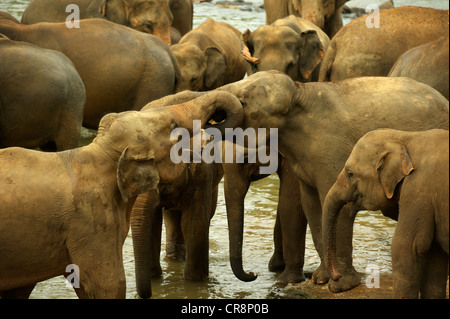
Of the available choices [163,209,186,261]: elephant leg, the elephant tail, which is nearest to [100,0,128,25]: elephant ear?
the elephant tail

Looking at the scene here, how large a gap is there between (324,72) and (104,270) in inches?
152

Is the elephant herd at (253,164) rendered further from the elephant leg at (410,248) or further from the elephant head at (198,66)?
the elephant head at (198,66)

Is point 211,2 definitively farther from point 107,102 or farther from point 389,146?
point 389,146

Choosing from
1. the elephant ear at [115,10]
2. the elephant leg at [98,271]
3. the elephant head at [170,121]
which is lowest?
the elephant ear at [115,10]

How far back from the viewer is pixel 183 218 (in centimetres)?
640

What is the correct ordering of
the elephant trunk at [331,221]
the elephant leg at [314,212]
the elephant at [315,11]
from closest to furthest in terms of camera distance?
the elephant trunk at [331,221] → the elephant leg at [314,212] → the elephant at [315,11]

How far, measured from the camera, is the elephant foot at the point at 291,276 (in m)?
6.40

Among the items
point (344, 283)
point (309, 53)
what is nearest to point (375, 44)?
point (309, 53)

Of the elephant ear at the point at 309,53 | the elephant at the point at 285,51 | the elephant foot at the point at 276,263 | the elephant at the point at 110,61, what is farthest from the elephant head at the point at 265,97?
the elephant at the point at 110,61

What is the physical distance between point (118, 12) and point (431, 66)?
467 centimetres

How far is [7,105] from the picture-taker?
7.41 m

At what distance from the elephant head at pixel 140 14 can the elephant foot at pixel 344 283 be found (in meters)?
5.54
